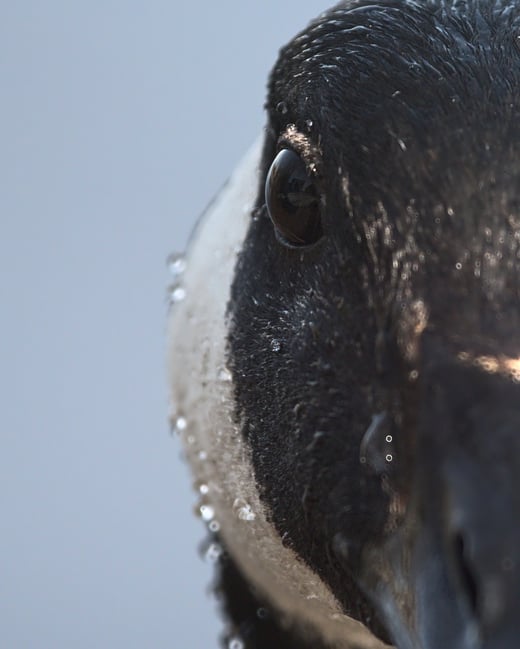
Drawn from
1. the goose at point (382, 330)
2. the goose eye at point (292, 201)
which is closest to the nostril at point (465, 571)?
the goose at point (382, 330)

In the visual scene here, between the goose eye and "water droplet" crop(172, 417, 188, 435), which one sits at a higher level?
the goose eye

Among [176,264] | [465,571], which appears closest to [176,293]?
[176,264]

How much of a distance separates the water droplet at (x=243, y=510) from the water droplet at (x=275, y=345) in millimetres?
368

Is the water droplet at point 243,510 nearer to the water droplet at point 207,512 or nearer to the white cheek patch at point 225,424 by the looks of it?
the white cheek patch at point 225,424

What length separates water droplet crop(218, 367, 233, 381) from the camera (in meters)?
2.50

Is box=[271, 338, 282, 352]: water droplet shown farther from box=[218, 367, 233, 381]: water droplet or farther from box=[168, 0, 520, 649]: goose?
box=[218, 367, 233, 381]: water droplet

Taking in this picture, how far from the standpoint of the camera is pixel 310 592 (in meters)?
2.46

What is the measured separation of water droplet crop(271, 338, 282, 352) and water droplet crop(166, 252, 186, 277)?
685mm

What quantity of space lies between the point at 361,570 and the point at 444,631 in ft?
1.19

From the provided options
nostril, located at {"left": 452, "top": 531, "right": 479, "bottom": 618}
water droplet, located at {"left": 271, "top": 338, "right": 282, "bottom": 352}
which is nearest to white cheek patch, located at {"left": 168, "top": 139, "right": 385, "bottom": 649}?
water droplet, located at {"left": 271, "top": 338, "right": 282, "bottom": 352}

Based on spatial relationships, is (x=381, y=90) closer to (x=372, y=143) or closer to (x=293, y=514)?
(x=372, y=143)

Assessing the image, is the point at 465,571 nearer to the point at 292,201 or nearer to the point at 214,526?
the point at 292,201

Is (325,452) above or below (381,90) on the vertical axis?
below

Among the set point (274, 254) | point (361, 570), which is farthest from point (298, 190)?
point (361, 570)
